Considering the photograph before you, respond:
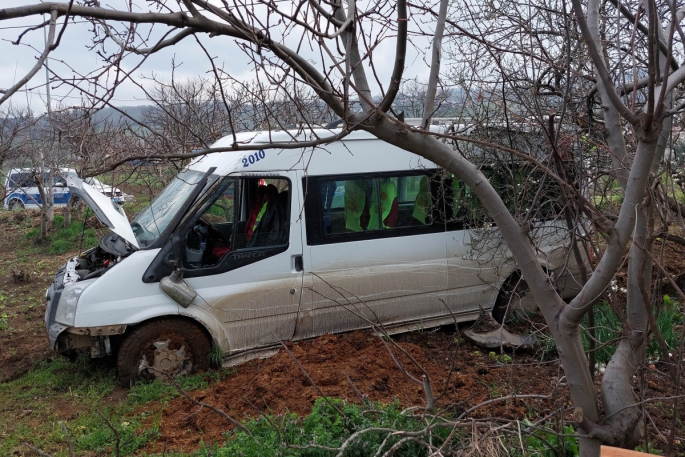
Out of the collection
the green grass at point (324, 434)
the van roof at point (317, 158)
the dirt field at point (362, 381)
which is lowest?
the dirt field at point (362, 381)

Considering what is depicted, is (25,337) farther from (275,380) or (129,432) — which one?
(275,380)

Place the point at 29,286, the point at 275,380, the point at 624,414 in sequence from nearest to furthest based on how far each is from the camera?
the point at 624,414 < the point at 275,380 < the point at 29,286

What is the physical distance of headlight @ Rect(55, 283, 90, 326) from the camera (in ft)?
16.2

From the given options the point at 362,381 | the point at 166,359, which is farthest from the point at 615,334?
the point at 166,359

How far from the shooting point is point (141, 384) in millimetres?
5133

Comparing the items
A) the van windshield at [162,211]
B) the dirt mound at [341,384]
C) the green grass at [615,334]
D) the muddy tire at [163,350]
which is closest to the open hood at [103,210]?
the van windshield at [162,211]

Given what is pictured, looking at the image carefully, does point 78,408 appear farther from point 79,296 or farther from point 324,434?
point 324,434

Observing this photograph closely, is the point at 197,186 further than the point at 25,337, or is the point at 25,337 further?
the point at 25,337

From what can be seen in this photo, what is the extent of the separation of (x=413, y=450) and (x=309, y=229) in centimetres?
261

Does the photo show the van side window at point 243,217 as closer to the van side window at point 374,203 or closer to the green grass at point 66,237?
the van side window at point 374,203

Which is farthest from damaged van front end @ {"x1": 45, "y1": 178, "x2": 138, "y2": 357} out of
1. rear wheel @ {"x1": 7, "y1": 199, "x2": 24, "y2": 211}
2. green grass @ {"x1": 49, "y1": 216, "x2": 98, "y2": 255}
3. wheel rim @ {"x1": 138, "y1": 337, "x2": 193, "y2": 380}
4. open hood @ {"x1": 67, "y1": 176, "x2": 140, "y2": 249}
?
rear wheel @ {"x1": 7, "y1": 199, "x2": 24, "y2": 211}

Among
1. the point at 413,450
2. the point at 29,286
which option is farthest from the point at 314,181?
the point at 29,286

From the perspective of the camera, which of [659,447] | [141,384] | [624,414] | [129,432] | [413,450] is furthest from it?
[141,384]

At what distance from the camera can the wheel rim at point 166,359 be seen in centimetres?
520
